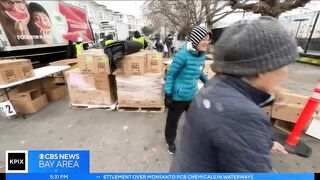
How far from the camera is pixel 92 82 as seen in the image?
4152 millimetres

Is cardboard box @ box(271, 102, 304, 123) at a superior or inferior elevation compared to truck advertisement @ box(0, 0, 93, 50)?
inferior

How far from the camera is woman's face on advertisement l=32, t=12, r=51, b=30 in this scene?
683 centimetres

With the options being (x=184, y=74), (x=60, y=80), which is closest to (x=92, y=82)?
(x=184, y=74)

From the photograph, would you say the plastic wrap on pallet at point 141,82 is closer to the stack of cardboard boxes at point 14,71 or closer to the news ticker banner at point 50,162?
the stack of cardboard boxes at point 14,71

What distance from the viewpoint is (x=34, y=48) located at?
22.3ft

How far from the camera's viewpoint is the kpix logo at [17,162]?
162cm

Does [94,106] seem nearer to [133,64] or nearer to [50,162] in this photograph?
[133,64]

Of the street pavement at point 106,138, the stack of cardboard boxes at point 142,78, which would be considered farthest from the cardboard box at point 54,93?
the stack of cardboard boxes at point 142,78

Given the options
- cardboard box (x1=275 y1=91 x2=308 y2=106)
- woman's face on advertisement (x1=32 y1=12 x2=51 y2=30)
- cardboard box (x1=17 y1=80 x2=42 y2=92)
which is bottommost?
cardboard box (x1=17 y1=80 x2=42 y2=92)

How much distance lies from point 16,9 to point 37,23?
0.93 meters

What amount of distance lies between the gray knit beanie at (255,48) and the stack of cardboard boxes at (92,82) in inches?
137

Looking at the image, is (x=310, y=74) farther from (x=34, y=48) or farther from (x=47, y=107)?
(x=34, y=48)

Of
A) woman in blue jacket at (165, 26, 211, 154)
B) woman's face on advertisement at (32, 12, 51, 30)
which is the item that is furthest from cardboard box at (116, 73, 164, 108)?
woman's face on advertisement at (32, 12, 51, 30)

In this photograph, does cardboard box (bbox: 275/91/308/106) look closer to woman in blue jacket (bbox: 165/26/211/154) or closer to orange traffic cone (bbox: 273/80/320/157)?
orange traffic cone (bbox: 273/80/320/157)
